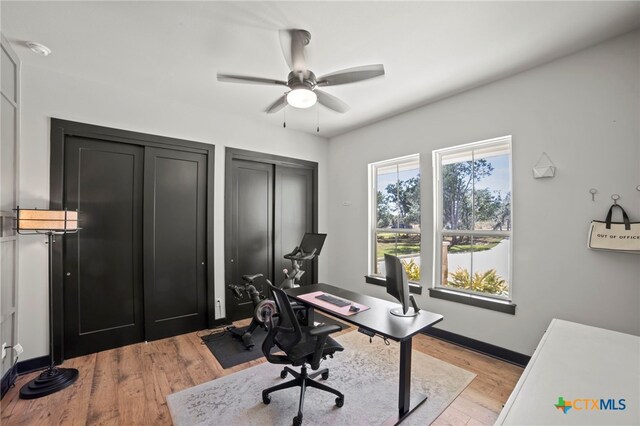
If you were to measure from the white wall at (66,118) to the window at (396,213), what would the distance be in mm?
2190

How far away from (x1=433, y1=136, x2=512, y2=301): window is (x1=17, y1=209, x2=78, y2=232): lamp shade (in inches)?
147

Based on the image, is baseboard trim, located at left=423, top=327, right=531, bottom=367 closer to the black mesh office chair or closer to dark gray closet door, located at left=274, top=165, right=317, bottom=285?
the black mesh office chair

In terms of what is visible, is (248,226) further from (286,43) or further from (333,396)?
(286,43)

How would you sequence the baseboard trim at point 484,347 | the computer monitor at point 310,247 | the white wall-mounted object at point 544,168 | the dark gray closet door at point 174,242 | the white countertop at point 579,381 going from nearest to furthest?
the white countertop at point 579,381
the white wall-mounted object at point 544,168
the baseboard trim at point 484,347
the dark gray closet door at point 174,242
the computer monitor at point 310,247

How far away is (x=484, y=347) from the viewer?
114 inches

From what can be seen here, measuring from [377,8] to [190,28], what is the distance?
1.41 m

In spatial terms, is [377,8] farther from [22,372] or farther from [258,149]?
[22,372]

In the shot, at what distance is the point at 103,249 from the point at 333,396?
279cm

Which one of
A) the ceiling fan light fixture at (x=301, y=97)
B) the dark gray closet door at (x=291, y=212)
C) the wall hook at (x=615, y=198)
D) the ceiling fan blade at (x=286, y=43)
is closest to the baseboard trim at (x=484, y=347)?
the wall hook at (x=615, y=198)

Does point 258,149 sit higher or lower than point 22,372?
higher

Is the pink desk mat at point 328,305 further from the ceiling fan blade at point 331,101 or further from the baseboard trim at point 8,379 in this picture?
the baseboard trim at point 8,379

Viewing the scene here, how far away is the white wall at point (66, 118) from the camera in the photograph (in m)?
2.57

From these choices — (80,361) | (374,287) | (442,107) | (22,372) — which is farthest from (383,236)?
(22,372)

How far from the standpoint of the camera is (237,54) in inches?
95.8
